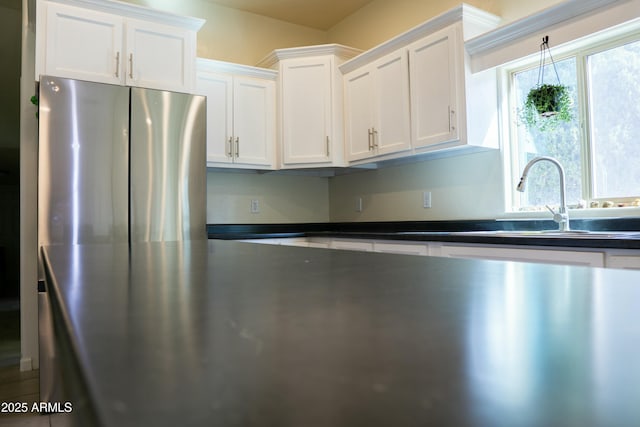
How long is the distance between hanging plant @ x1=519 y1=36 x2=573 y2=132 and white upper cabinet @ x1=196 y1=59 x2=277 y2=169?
6.60 ft

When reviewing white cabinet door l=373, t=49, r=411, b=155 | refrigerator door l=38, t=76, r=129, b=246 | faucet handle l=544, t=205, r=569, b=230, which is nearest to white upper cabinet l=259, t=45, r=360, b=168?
white cabinet door l=373, t=49, r=411, b=155

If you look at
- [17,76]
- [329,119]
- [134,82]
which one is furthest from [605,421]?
[17,76]

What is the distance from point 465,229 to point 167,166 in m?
2.00

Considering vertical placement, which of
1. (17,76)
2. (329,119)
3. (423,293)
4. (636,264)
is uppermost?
(17,76)

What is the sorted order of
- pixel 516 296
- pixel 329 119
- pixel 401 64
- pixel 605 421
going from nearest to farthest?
pixel 605 421, pixel 516 296, pixel 401 64, pixel 329 119

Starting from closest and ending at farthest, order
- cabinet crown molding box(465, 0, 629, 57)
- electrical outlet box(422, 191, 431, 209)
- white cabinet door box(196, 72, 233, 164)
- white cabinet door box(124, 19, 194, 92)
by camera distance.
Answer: cabinet crown molding box(465, 0, 629, 57) → white cabinet door box(124, 19, 194, 92) → electrical outlet box(422, 191, 431, 209) → white cabinet door box(196, 72, 233, 164)

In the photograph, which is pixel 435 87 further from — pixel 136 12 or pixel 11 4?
pixel 11 4

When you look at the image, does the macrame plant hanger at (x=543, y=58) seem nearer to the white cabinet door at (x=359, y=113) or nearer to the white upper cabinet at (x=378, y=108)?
the white upper cabinet at (x=378, y=108)

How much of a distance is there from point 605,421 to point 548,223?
2790 millimetres

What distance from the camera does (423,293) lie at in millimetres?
303

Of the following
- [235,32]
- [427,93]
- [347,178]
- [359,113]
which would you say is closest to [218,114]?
[235,32]

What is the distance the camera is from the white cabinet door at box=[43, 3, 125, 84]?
2.71 m

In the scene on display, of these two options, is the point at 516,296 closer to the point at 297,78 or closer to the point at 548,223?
the point at 548,223

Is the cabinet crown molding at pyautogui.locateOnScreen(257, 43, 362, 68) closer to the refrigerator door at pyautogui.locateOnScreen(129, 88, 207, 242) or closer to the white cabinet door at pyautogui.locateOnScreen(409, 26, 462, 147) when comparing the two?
the white cabinet door at pyautogui.locateOnScreen(409, 26, 462, 147)
